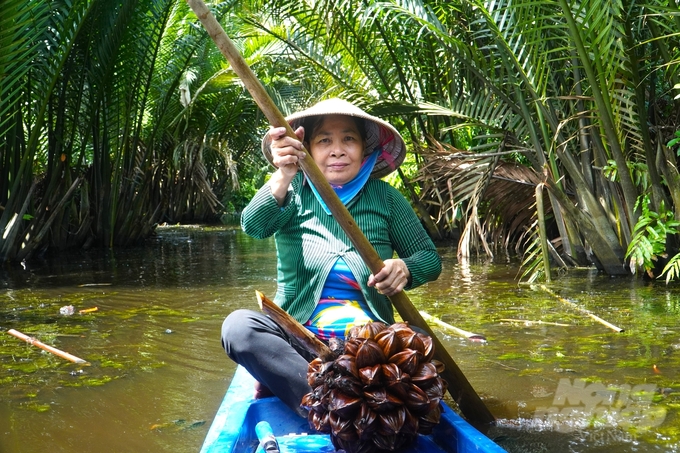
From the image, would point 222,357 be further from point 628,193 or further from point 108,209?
point 108,209

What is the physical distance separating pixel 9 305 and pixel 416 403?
4.21 m

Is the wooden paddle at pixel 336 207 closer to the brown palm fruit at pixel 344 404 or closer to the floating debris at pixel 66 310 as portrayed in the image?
the brown palm fruit at pixel 344 404

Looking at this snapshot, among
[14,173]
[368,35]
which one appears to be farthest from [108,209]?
[368,35]

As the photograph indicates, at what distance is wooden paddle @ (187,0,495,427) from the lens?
192cm

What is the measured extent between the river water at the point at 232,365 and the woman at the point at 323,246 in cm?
50

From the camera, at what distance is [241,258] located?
343 inches

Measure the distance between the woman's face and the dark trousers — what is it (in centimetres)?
62

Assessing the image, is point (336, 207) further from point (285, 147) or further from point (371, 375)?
point (371, 375)

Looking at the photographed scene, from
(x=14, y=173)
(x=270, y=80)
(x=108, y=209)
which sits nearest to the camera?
(x=14, y=173)

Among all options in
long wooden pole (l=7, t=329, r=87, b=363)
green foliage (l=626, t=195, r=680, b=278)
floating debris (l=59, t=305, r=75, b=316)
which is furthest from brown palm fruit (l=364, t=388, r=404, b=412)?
green foliage (l=626, t=195, r=680, b=278)

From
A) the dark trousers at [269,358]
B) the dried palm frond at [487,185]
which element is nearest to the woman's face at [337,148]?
the dark trousers at [269,358]

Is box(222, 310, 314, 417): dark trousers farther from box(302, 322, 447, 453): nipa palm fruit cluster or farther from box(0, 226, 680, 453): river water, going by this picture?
box(0, 226, 680, 453): river water

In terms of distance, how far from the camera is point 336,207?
6.91ft

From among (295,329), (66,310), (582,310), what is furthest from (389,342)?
(66,310)
